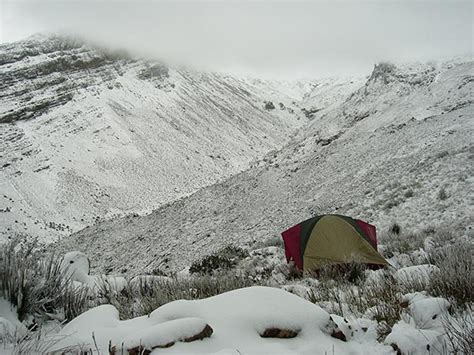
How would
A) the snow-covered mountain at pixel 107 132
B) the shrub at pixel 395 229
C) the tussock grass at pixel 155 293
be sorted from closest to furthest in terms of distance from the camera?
the tussock grass at pixel 155 293 → the shrub at pixel 395 229 → the snow-covered mountain at pixel 107 132

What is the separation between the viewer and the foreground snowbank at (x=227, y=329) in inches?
79.4

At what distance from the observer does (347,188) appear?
15664 mm

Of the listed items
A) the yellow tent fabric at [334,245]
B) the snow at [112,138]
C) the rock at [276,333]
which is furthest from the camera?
the snow at [112,138]

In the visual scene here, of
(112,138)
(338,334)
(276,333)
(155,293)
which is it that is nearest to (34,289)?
(155,293)

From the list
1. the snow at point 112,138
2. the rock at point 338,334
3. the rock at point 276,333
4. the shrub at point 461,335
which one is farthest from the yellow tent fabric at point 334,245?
the snow at point 112,138

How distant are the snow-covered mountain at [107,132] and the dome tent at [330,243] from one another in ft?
65.6

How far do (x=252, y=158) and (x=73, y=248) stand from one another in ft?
87.0

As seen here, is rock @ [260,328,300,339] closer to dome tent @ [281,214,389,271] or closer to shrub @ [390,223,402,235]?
dome tent @ [281,214,389,271]

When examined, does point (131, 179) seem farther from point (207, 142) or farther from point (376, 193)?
point (376, 193)

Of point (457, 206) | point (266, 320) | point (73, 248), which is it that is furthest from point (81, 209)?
point (266, 320)

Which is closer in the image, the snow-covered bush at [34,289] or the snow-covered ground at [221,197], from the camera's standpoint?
the snow-covered ground at [221,197]

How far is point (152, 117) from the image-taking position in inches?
1714

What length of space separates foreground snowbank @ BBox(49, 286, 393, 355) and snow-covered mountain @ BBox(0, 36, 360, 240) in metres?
22.8

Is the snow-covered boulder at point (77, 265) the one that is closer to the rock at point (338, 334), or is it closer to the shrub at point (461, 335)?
the rock at point (338, 334)
